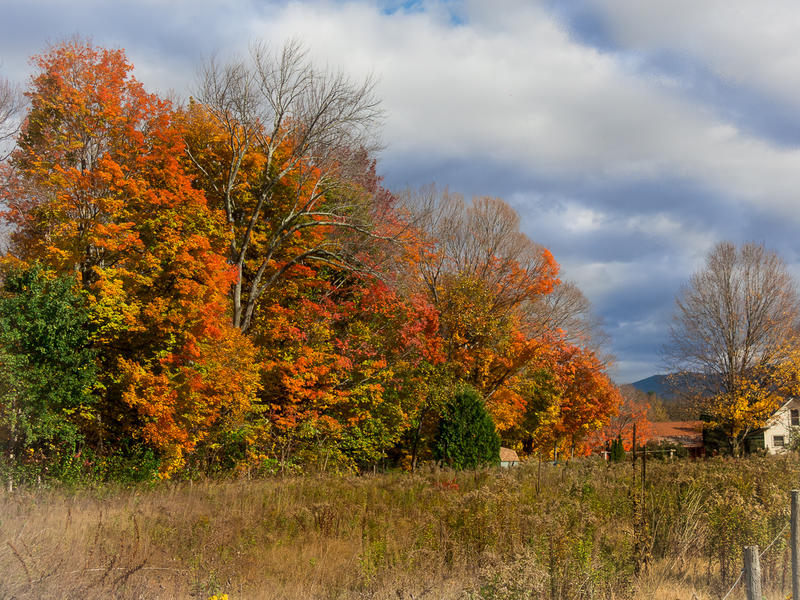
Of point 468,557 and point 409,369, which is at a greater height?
point 409,369

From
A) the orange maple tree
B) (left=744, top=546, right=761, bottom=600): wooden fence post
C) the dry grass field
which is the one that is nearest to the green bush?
the orange maple tree

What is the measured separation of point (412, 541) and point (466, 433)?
15.6 metres

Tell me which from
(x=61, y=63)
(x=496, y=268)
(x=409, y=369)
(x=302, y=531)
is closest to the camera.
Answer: (x=302, y=531)

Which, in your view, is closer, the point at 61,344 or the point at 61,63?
the point at 61,344

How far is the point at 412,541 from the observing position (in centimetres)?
855

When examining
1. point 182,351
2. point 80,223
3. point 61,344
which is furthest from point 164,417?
point 80,223

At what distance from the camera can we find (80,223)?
17734 millimetres

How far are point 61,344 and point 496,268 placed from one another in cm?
2069

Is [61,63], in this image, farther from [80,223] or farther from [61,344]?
[61,344]

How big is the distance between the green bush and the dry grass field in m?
12.9

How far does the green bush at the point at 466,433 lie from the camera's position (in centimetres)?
2361

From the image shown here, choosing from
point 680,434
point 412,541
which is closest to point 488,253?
point 412,541

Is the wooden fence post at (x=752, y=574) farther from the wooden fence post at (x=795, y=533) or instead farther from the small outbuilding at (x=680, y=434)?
the small outbuilding at (x=680, y=434)

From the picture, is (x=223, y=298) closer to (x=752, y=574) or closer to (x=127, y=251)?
(x=127, y=251)
